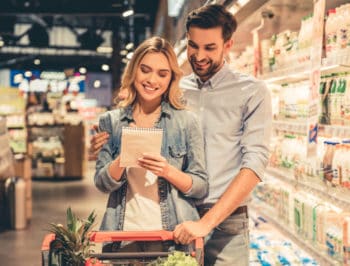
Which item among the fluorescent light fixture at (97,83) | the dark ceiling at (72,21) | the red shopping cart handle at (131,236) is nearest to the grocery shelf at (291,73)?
the red shopping cart handle at (131,236)

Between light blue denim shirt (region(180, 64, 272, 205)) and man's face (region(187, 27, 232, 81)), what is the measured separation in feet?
0.23

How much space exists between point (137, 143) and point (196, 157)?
1.10 ft

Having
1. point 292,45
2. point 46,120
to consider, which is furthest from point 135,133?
point 46,120

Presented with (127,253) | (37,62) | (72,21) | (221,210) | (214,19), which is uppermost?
(72,21)

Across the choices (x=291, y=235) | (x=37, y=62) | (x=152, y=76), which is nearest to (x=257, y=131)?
(x=152, y=76)

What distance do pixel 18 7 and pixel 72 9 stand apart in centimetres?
170

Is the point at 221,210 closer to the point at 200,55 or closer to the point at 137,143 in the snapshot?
the point at 137,143

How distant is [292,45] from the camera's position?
161 inches

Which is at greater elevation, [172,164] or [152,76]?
[152,76]

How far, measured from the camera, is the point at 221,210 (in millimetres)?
2371

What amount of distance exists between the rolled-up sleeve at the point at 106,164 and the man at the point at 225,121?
6cm

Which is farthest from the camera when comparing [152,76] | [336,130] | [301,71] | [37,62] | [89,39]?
[37,62]

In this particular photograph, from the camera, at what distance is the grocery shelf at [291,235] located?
10.8ft

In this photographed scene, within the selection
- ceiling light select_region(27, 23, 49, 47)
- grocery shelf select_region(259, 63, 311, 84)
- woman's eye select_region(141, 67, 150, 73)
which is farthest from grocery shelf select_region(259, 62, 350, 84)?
ceiling light select_region(27, 23, 49, 47)
